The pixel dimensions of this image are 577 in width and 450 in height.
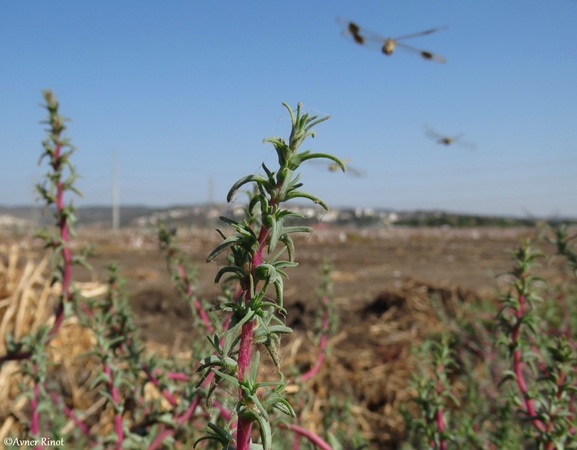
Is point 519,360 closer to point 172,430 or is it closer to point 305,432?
point 305,432

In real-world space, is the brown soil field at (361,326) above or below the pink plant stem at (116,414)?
below

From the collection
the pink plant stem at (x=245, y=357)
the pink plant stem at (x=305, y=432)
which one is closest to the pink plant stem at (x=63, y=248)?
the pink plant stem at (x=305, y=432)

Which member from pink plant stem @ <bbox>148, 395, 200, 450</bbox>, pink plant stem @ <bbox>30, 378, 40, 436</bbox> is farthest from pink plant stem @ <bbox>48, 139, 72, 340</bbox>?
pink plant stem @ <bbox>148, 395, 200, 450</bbox>

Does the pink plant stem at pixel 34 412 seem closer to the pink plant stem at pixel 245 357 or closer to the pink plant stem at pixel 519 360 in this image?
the pink plant stem at pixel 245 357

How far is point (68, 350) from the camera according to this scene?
469cm

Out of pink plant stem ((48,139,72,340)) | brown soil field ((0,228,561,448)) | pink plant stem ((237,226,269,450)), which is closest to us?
pink plant stem ((237,226,269,450))

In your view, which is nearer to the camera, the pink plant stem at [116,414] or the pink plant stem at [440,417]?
the pink plant stem at [116,414]

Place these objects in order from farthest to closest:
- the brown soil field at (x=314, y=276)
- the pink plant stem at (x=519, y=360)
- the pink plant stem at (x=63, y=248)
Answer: the brown soil field at (x=314, y=276) < the pink plant stem at (x=63, y=248) < the pink plant stem at (x=519, y=360)

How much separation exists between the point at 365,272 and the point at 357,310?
5890mm

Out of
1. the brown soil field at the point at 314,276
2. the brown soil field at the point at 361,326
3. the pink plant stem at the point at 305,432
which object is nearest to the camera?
the pink plant stem at the point at 305,432

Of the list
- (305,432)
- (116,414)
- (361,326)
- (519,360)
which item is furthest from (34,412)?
(361,326)

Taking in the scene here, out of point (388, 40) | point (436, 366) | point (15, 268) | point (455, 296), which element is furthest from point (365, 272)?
point (436, 366)

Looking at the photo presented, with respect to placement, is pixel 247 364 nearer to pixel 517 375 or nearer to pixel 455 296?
pixel 517 375

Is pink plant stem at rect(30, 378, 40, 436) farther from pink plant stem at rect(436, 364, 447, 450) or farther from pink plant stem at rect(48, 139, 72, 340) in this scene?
pink plant stem at rect(436, 364, 447, 450)
